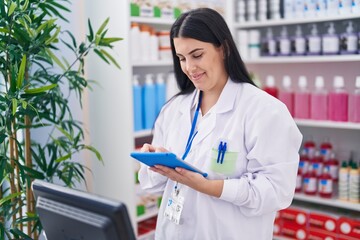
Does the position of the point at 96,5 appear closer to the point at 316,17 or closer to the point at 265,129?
the point at 316,17

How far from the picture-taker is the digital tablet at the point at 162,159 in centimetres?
130

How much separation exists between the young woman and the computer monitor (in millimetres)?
441

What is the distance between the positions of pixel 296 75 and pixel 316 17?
0.57 metres

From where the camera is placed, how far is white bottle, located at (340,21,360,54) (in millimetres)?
2867

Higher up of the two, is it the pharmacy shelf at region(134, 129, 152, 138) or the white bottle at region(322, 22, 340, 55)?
the white bottle at region(322, 22, 340, 55)

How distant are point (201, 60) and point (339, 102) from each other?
1.71m

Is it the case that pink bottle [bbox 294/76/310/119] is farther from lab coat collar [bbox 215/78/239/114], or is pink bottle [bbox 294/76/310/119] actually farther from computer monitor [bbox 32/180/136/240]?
computer monitor [bbox 32/180/136/240]

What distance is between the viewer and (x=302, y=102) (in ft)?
10.3

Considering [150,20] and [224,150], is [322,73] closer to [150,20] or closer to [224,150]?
[150,20]

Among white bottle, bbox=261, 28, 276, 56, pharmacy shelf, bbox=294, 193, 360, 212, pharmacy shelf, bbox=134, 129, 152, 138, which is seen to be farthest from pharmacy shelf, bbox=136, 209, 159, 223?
white bottle, bbox=261, 28, 276, 56

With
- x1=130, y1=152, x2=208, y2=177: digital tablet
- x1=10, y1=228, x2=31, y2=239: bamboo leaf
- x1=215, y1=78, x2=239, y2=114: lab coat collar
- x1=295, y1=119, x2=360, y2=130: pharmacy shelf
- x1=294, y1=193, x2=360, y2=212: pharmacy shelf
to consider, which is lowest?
x1=294, y1=193, x2=360, y2=212: pharmacy shelf

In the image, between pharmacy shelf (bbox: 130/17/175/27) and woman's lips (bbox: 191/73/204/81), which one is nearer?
woman's lips (bbox: 191/73/204/81)

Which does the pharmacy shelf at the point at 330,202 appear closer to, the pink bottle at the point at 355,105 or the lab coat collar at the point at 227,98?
the pink bottle at the point at 355,105

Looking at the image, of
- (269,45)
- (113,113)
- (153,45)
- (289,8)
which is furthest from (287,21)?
(113,113)
